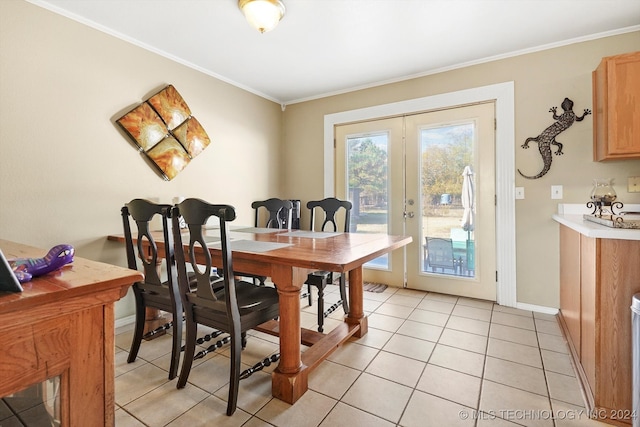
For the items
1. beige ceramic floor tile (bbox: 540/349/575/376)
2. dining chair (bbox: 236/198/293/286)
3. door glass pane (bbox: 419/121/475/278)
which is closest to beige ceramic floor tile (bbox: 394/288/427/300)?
door glass pane (bbox: 419/121/475/278)

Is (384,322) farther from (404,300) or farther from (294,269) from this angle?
(294,269)

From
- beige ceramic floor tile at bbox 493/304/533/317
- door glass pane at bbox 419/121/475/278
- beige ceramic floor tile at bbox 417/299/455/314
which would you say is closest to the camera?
beige ceramic floor tile at bbox 493/304/533/317

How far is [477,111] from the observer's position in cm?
306

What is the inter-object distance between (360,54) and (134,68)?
2046 mm

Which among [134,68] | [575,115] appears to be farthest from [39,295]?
[575,115]

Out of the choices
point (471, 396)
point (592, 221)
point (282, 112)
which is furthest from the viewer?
point (282, 112)

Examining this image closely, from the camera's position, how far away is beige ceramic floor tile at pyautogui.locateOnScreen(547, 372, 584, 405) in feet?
5.23

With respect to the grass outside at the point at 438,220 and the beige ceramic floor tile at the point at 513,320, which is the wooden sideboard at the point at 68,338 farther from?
the grass outside at the point at 438,220

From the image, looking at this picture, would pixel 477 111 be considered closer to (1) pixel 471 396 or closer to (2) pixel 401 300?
(2) pixel 401 300

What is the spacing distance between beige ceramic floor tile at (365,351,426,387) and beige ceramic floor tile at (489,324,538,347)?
2.68ft

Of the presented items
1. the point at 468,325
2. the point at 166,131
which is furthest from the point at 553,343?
the point at 166,131

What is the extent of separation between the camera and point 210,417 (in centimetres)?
148

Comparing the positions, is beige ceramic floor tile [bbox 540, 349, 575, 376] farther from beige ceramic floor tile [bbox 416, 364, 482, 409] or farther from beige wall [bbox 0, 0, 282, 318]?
beige wall [bbox 0, 0, 282, 318]

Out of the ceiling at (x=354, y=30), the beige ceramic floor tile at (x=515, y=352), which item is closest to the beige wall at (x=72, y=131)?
the ceiling at (x=354, y=30)
